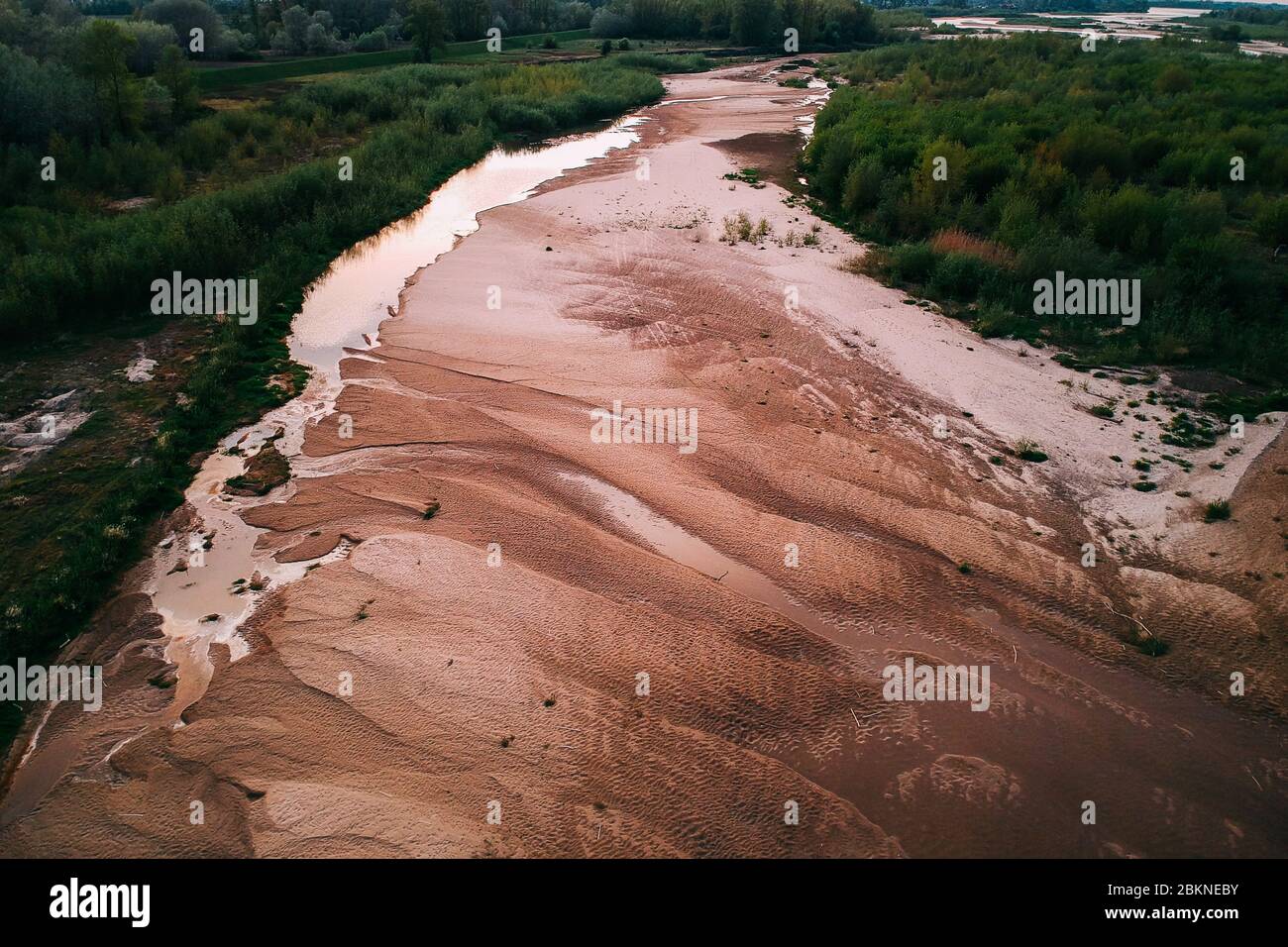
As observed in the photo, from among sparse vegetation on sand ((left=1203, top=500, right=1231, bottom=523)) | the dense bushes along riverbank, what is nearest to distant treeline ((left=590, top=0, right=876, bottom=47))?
the dense bushes along riverbank

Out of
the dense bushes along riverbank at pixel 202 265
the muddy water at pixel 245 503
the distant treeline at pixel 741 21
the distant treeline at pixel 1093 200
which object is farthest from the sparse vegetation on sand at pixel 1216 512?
the distant treeline at pixel 741 21

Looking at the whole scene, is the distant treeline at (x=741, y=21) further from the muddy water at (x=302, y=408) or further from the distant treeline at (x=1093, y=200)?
the muddy water at (x=302, y=408)

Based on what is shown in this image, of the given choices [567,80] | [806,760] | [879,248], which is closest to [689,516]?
Answer: [806,760]

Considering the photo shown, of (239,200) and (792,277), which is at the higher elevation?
(239,200)

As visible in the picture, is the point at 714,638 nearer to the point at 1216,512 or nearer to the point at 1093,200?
the point at 1216,512

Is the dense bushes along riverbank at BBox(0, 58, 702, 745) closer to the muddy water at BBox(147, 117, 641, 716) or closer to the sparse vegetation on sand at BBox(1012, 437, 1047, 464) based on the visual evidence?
the muddy water at BBox(147, 117, 641, 716)

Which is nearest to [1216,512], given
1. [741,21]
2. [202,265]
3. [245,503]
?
[245,503]
